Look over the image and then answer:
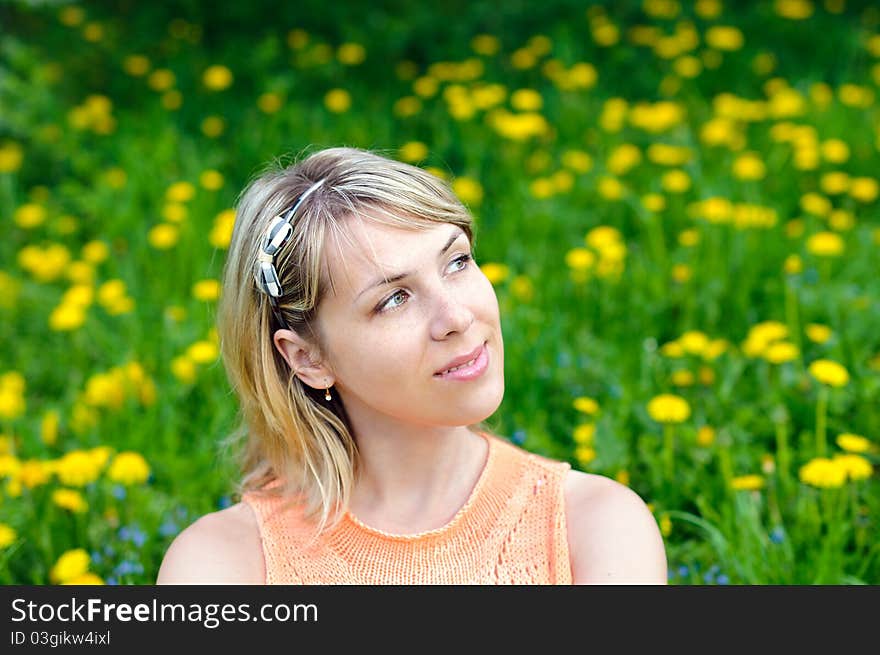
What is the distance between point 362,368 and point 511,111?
258 cm

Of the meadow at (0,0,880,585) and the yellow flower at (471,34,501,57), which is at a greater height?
the yellow flower at (471,34,501,57)

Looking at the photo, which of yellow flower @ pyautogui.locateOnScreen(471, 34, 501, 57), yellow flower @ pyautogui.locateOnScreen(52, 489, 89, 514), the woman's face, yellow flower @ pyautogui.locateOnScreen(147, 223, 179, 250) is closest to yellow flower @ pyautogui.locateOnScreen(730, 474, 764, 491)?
the woman's face

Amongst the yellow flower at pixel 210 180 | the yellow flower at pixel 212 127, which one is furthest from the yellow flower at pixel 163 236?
the yellow flower at pixel 212 127

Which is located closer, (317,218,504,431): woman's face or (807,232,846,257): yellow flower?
(317,218,504,431): woman's face

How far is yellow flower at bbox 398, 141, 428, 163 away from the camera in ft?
11.4

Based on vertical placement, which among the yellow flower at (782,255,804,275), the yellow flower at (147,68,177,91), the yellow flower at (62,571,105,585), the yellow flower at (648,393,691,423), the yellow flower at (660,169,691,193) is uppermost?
the yellow flower at (147,68,177,91)

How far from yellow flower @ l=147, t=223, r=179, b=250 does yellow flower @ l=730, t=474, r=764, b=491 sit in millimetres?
1781

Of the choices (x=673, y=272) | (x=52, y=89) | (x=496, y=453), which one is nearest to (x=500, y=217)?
(x=673, y=272)

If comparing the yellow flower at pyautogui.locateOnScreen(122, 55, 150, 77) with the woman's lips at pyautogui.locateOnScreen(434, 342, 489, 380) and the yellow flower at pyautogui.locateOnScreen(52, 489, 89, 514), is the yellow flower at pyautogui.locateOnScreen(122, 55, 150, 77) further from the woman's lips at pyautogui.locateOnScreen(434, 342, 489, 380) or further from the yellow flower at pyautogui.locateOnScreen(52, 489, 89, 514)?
the woman's lips at pyautogui.locateOnScreen(434, 342, 489, 380)

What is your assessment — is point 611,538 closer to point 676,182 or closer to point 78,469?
point 78,469

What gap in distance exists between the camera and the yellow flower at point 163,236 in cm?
315

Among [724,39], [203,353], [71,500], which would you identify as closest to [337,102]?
[724,39]

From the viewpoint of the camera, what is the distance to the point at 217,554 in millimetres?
1739

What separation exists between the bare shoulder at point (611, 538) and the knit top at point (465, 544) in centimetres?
2
